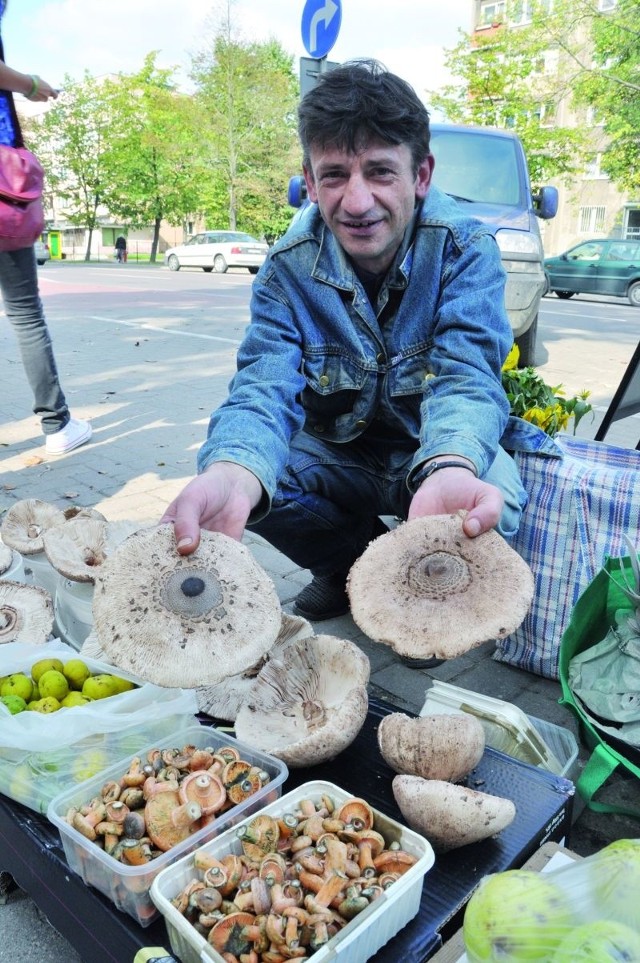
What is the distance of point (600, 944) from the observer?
0.96 metres

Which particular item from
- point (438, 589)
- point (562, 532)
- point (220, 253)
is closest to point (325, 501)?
point (562, 532)

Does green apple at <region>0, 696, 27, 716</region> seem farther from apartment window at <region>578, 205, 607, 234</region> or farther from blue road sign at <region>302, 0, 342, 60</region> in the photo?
apartment window at <region>578, 205, 607, 234</region>

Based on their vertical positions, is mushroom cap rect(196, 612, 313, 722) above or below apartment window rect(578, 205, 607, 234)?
below

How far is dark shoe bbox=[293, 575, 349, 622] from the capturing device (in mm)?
3061

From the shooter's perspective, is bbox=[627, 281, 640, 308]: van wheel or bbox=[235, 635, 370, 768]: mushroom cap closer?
bbox=[235, 635, 370, 768]: mushroom cap

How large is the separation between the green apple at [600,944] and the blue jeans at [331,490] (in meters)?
1.65

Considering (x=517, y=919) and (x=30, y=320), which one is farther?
(x=30, y=320)

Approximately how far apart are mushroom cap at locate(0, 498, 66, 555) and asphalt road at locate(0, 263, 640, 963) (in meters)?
1.30

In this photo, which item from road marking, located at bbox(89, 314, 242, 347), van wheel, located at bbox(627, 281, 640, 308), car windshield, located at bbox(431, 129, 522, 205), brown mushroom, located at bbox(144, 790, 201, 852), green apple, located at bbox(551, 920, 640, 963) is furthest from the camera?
van wheel, located at bbox(627, 281, 640, 308)

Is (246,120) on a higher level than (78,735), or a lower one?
higher

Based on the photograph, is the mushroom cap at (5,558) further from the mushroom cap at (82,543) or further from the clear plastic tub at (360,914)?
the clear plastic tub at (360,914)

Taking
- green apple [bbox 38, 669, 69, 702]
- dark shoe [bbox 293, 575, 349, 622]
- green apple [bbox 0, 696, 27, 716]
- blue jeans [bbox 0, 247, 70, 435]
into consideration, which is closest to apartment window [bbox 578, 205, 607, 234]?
blue jeans [bbox 0, 247, 70, 435]

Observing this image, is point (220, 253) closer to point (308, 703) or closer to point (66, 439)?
point (66, 439)

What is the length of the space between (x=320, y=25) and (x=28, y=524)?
522 cm
